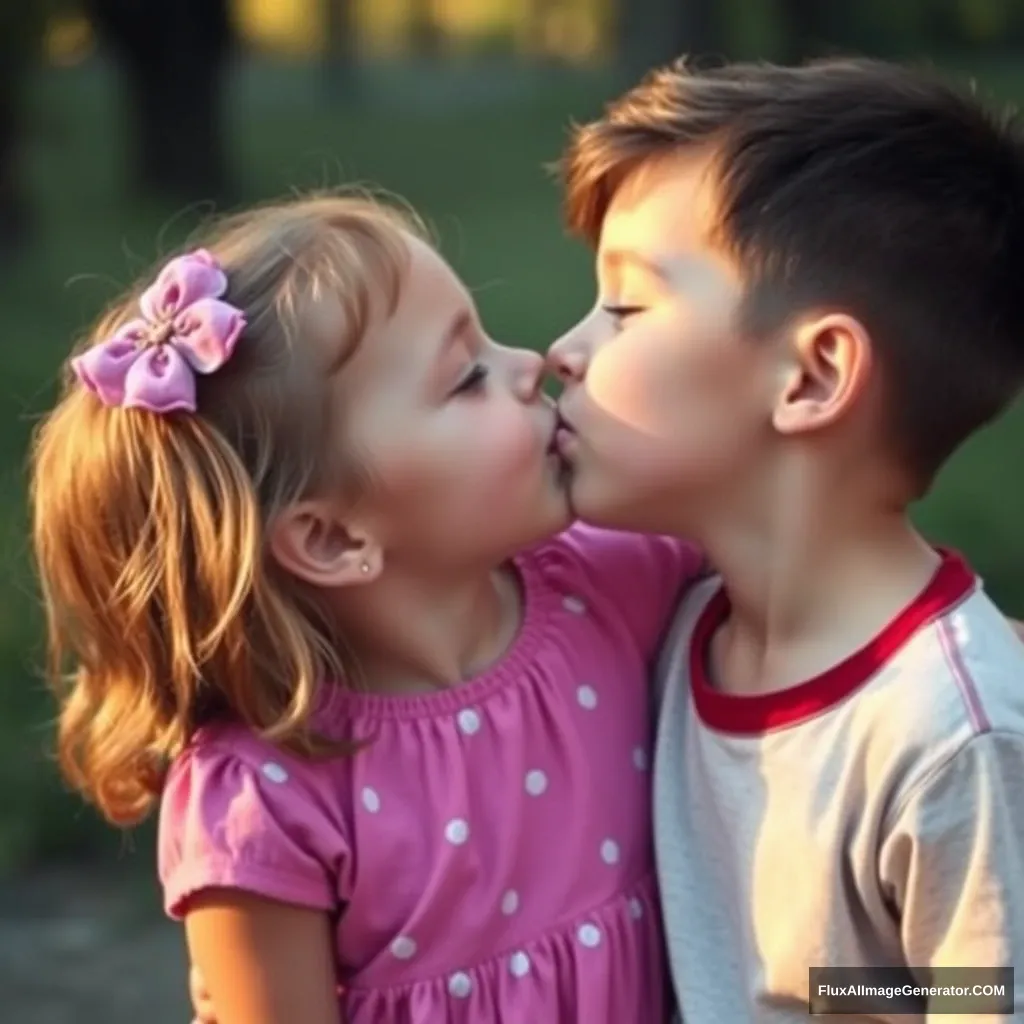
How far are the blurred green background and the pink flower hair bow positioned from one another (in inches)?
143

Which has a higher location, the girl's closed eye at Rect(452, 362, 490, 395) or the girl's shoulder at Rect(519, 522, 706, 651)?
the girl's closed eye at Rect(452, 362, 490, 395)

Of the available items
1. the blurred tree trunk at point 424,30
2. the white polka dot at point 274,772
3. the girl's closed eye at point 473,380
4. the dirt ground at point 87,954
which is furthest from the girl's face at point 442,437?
the blurred tree trunk at point 424,30

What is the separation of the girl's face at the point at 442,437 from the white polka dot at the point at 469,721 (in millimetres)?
147

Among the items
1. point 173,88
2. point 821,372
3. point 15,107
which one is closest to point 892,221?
point 821,372

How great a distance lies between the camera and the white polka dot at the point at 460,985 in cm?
190

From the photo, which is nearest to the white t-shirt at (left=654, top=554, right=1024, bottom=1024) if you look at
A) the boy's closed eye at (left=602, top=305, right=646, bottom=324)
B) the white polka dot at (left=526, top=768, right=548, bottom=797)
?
the white polka dot at (left=526, top=768, right=548, bottom=797)

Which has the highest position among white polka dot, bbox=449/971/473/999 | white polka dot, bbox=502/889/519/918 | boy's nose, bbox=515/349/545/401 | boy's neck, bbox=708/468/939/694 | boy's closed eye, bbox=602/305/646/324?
boy's closed eye, bbox=602/305/646/324

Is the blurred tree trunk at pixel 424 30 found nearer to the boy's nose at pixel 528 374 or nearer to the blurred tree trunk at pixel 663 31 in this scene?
the blurred tree trunk at pixel 663 31

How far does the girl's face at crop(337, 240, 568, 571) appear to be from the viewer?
1886 mm

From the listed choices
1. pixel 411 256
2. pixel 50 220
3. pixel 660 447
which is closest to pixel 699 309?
pixel 660 447

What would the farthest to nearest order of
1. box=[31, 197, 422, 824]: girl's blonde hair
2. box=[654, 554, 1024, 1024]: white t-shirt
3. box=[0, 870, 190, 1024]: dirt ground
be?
box=[0, 870, 190, 1024]: dirt ground, box=[31, 197, 422, 824]: girl's blonde hair, box=[654, 554, 1024, 1024]: white t-shirt

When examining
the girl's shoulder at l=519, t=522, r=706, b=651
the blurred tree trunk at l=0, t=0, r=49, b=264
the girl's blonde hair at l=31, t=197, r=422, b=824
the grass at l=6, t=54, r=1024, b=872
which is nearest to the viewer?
the girl's blonde hair at l=31, t=197, r=422, b=824

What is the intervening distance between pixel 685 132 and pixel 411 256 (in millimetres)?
305

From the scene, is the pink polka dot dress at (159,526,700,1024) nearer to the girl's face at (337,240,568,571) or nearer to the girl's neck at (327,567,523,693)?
the girl's neck at (327,567,523,693)
